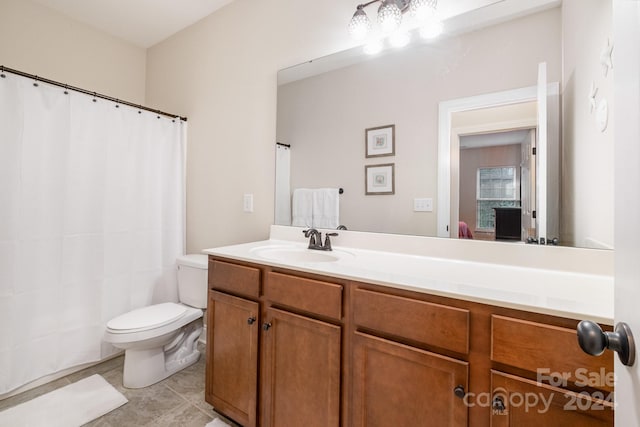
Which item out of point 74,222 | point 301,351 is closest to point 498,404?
point 301,351

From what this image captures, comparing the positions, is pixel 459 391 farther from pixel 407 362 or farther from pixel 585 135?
pixel 585 135

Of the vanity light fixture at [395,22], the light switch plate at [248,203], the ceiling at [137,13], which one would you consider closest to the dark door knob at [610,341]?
the vanity light fixture at [395,22]

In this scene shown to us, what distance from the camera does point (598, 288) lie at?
3.00ft

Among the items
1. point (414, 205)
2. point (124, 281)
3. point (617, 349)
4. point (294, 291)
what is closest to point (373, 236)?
point (414, 205)

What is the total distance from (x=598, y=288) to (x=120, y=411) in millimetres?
2230

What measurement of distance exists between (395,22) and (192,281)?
6.66 feet

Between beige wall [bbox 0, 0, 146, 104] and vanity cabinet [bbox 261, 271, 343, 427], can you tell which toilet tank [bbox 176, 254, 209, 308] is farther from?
beige wall [bbox 0, 0, 146, 104]

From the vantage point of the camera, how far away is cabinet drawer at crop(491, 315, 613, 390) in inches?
26.0

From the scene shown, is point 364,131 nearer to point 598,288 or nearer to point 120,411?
point 598,288

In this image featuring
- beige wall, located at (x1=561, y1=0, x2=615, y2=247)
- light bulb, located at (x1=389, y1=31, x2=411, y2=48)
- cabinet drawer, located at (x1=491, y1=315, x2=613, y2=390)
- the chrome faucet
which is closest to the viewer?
cabinet drawer, located at (x1=491, y1=315, x2=613, y2=390)

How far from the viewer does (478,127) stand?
131cm

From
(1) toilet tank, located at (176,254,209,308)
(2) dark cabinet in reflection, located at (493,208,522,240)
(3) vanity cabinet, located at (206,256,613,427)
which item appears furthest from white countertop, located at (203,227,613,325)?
(1) toilet tank, located at (176,254,209,308)

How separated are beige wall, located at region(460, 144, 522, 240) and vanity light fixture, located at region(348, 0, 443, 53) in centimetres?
62

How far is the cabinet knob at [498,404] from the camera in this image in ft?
2.48
